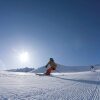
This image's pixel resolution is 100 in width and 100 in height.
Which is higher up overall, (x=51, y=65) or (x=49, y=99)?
(x=51, y=65)

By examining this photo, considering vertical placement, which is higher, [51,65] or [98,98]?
[51,65]

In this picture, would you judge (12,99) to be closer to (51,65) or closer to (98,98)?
(98,98)

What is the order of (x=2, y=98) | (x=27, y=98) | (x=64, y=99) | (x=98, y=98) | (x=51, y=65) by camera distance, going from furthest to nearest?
(x=51, y=65) < (x=98, y=98) < (x=64, y=99) < (x=27, y=98) < (x=2, y=98)

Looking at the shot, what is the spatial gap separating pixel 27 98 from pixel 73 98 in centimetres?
163

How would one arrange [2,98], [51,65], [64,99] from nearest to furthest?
[2,98] → [64,99] → [51,65]

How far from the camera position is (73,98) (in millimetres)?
6703

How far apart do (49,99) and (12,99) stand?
44.8 inches

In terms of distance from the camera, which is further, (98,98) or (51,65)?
(51,65)

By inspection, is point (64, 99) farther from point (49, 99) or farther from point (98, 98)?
point (98, 98)

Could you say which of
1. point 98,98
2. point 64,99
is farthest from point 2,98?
point 98,98

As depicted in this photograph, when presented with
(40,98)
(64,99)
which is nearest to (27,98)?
(40,98)

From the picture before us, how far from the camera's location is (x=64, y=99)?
6395 millimetres

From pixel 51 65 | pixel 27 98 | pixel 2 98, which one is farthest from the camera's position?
pixel 51 65

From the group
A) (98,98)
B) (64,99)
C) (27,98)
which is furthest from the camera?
(98,98)
